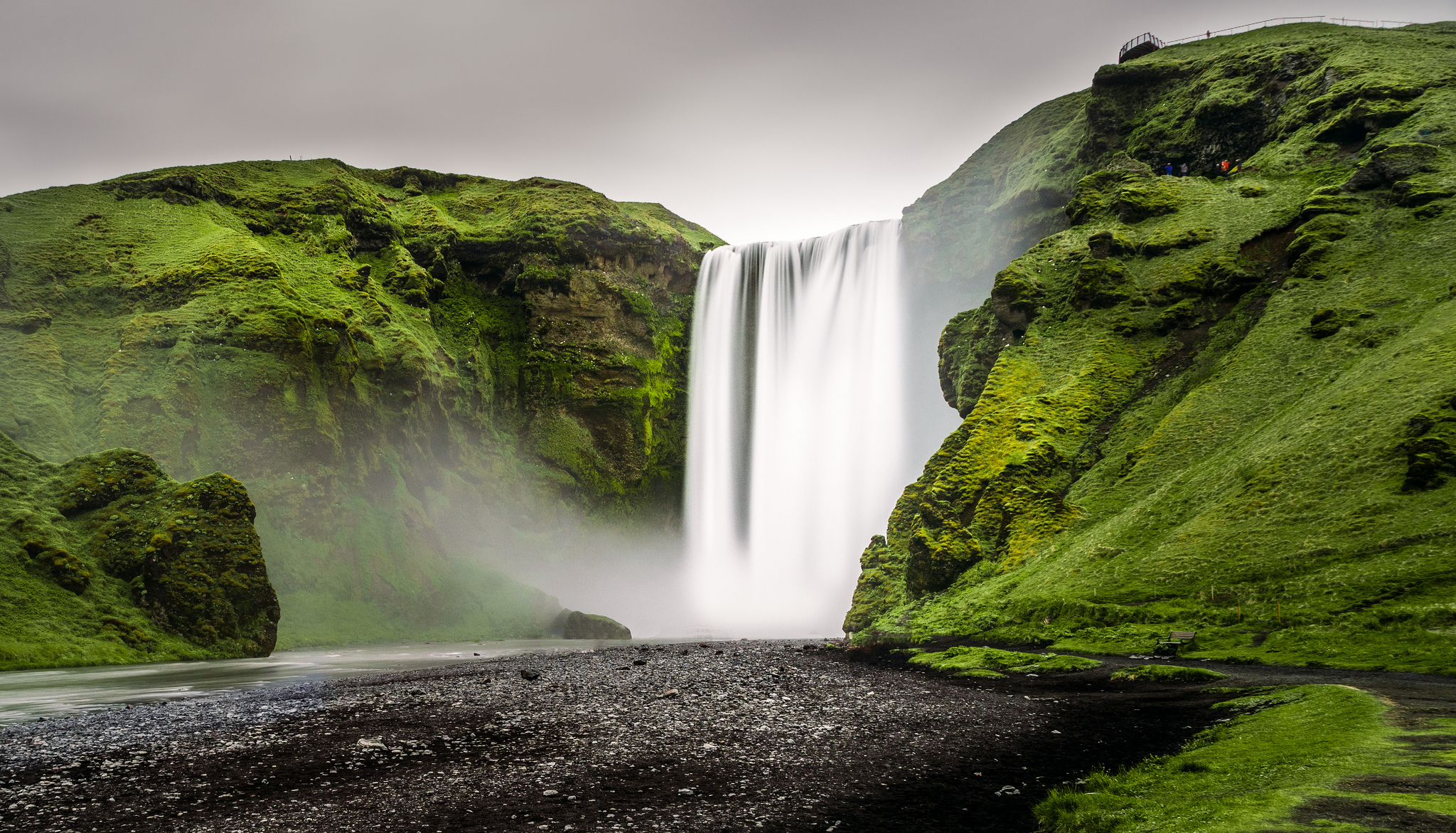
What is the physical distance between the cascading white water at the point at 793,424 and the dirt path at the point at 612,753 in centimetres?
4755

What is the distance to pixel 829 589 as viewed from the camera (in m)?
76.3

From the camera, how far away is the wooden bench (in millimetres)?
26953

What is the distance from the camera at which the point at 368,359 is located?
244 ft

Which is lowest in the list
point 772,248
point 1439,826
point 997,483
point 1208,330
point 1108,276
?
point 1439,826

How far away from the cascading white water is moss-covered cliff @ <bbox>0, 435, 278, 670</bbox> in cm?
4052

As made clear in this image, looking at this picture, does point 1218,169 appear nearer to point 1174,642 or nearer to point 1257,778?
point 1174,642

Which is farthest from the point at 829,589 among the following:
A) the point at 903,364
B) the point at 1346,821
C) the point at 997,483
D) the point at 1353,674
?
the point at 1346,821

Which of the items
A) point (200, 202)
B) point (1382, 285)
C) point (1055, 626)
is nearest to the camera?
point (1055, 626)

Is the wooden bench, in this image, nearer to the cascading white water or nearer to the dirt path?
the dirt path

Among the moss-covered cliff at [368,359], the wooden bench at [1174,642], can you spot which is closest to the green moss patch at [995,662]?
the wooden bench at [1174,642]

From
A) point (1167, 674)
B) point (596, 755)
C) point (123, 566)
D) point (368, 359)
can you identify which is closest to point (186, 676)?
point (123, 566)

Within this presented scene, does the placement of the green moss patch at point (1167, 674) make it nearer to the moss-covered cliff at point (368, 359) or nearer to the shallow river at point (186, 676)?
the shallow river at point (186, 676)

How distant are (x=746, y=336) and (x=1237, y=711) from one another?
3104 inches

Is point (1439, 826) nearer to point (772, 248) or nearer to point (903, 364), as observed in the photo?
point (903, 364)
